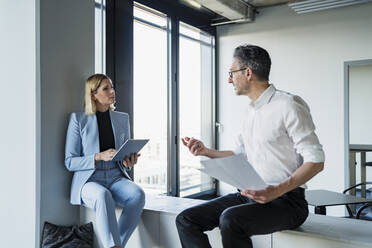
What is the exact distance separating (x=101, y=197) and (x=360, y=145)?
3.84 metres

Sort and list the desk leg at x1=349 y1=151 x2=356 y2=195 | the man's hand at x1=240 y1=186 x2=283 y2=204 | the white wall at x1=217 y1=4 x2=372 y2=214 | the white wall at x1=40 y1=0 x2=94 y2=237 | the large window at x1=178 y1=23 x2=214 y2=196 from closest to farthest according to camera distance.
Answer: the man's hand at x1=240 y1=186 x2=283 y2=204 < the white wall at x1=40 y1=0 x2=94 y2=237 < the desk leg at x1=349 y1=151 x2=356 y2=195 < the white wall at x1=217 y1=4 x2=372 y2=214 < the large window at x1=178 y1=23 x2=214 y2=196

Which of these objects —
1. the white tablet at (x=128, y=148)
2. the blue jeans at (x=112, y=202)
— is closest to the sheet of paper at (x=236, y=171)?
the white tablet at (x=128, y=148)

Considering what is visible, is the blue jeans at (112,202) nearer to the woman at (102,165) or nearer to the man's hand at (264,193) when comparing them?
the woman at (102,165)

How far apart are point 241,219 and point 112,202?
3.41 feet

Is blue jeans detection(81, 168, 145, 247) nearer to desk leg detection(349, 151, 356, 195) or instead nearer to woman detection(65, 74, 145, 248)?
woman detection(65, 74, 145, 248)

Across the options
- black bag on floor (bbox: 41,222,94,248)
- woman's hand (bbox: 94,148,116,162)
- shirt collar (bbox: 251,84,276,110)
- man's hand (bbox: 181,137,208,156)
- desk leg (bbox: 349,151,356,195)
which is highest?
shirt collar (bbox: 251,84,276,110)

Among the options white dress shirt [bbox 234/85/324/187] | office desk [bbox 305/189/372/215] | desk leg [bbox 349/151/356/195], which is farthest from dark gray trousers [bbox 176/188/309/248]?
desk leg [bbox 349/151/356/195]

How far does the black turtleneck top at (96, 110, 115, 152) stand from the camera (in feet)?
8.71

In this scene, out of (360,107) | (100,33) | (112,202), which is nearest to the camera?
(112,202)

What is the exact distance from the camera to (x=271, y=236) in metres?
2.00

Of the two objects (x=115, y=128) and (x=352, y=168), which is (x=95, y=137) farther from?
(x=352, y=168)

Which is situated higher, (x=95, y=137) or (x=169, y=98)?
(x=169, y=98)

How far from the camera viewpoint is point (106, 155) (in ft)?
8.04

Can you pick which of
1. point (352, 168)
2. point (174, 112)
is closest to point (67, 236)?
point (174, 112)
